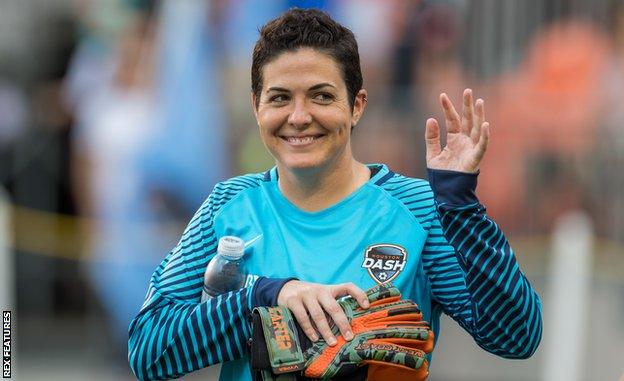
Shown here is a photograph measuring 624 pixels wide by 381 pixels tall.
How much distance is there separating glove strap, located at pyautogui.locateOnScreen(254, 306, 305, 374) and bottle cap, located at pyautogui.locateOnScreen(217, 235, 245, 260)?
21cm

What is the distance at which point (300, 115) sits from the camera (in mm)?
3375

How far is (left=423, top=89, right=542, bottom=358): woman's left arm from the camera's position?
3268mm

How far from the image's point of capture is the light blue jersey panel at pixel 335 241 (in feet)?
11.2

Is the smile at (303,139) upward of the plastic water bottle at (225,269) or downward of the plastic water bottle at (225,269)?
upward

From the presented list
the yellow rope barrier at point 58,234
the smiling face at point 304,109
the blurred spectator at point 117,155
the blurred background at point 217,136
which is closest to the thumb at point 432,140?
the smiling face at point 304,109

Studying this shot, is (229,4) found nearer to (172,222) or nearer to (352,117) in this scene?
(172,222)

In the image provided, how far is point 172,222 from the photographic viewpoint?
9.34 metres

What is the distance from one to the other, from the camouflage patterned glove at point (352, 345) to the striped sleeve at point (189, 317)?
0.12 metres

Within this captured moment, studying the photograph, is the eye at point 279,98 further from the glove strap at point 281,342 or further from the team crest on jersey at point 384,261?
the glove strap at point 281,342

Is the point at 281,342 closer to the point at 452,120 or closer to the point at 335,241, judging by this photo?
the point at 335,241

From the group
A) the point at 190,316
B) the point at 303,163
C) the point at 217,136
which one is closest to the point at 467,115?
the point at 303,163

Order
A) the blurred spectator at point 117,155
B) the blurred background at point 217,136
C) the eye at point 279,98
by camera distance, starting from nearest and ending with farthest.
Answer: the eye at point 279,98 < the blurred background at point 217,136 < the blurred spectator at point 117,155

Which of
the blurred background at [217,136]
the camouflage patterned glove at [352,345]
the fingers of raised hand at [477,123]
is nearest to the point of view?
the camouflage patterned glove at [352,345]

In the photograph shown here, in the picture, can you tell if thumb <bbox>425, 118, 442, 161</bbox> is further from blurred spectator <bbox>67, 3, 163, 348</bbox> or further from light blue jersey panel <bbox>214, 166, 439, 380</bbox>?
blurred spectator <bbox>67, 3, 163, 348</bbox>
